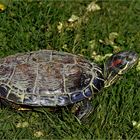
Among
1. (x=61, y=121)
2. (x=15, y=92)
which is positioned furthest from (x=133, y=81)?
(x=15, y=92)

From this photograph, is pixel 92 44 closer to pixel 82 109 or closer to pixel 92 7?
pixel 92 7

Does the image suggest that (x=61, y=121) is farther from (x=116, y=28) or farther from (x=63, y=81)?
(x=116, y=28)

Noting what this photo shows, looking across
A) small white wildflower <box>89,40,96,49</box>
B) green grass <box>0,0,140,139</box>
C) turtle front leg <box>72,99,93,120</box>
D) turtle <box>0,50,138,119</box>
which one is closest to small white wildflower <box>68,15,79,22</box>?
green grass <box>0,0,140,139</box>

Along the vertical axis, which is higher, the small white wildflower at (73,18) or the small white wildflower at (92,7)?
the small white wildflower at (73,18)

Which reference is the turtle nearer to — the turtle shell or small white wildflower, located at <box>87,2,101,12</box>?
the turtle shell

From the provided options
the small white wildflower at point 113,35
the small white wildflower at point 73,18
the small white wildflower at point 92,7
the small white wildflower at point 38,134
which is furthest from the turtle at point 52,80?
the small white wildflower at point 92,7

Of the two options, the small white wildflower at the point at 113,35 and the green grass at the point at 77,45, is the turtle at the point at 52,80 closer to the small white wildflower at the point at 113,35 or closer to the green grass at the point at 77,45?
the green grass at the point at 77,45

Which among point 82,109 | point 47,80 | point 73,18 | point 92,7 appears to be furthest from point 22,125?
point 92,7
